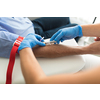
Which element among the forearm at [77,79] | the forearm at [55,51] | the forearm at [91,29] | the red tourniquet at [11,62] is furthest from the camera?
the forearm at [91,29]

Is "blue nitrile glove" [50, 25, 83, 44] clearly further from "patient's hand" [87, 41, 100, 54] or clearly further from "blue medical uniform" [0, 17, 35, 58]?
"blue medical uniform" [0, 17, 35, 58]

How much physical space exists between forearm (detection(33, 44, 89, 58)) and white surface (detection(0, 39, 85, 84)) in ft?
0.13

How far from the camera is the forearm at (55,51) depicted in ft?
2.71

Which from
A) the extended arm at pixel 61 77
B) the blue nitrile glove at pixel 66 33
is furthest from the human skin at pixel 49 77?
the blue nitrile glove at pixel 66 33

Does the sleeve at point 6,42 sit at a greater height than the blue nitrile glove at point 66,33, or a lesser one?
lesser

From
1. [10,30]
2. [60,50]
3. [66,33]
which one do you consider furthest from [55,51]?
[10,30]

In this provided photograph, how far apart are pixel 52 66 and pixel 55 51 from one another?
13 cm

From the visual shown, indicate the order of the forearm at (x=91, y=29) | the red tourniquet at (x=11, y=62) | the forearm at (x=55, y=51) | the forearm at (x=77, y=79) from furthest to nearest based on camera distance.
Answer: the forearm at (x=91, y=29) < the forearm at (x=55, y=51) < the red tourniquet at (x=11, y=62) < the forearm at (x=77, y=79)

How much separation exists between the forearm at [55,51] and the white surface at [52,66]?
0.04 metres

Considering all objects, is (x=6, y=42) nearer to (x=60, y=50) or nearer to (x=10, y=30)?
(x=10, y=30)

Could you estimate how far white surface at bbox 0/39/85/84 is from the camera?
2.44ft

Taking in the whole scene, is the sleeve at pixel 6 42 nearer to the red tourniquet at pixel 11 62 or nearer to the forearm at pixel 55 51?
the red tourniquet at pixel 11 62

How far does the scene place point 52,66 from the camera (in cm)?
80

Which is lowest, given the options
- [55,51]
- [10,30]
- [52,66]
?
[52,66]
